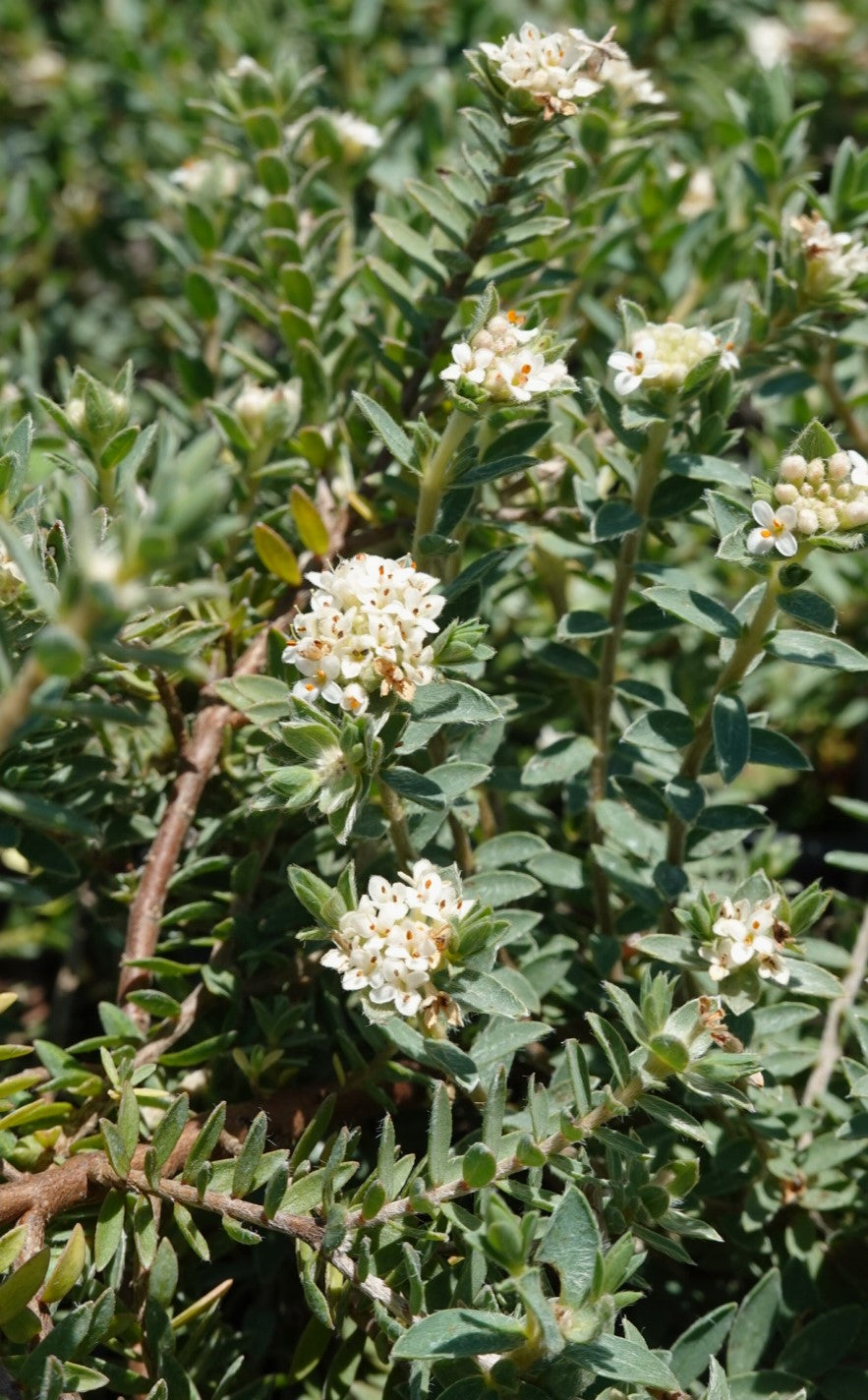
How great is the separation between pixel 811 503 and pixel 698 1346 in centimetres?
105

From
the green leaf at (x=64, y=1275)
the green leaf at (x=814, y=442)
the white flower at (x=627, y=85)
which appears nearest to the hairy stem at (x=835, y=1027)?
the green leaf at (x=814, y=442)

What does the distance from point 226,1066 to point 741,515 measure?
1032mm

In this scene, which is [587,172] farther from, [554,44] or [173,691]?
[173,691]

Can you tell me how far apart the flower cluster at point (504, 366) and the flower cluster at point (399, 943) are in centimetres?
56

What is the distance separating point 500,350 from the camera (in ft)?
4.72

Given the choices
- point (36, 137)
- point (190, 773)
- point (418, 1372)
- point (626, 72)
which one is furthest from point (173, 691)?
point (36, 137)

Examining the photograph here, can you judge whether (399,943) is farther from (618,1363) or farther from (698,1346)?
(698,1346)

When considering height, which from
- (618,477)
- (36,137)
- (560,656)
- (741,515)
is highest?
(36,137)

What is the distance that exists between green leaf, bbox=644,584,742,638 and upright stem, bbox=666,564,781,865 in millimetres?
25

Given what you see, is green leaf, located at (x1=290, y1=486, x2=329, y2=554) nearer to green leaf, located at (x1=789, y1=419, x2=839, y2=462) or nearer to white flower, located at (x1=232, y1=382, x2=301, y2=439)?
white flower, located at (x1=232, y1=382, x2=301, y2=439)

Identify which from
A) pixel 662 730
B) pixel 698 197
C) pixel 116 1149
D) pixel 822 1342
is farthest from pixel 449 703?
pixel 698 197

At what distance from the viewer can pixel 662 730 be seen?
1.68 meters

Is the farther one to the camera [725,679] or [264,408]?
[264,408]

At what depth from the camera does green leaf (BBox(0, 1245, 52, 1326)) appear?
1320 millimetres
